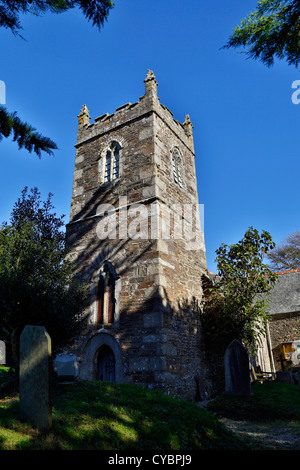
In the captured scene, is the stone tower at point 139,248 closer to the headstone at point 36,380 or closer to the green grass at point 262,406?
the green grass at point 262,406

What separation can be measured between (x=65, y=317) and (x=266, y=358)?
50.0 ft

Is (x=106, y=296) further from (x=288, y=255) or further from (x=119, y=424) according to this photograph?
(x=288, y=255)

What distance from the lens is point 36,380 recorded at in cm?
445

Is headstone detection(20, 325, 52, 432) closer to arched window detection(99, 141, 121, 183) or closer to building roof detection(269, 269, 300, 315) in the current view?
arched window detection(99, 141, 121, 183)

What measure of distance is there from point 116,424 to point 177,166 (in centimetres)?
1091

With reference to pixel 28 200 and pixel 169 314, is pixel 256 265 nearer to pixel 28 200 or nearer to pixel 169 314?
pixel 169 314

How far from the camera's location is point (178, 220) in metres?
12.4

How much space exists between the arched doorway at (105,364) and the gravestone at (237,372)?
3.65 metres

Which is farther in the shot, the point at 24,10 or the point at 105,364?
the point at 105,364

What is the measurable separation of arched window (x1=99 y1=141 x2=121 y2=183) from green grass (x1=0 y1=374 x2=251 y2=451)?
841 centimetres

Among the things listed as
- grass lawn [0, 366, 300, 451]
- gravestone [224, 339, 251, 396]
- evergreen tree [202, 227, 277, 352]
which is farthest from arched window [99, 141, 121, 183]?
grass lawn [0, 366, 300, 451]

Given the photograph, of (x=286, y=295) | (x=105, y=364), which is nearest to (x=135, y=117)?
(x=105, y=364)

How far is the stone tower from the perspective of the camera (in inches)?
385

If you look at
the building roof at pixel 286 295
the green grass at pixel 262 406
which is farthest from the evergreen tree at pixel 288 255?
the green grass at pixel 262 406
